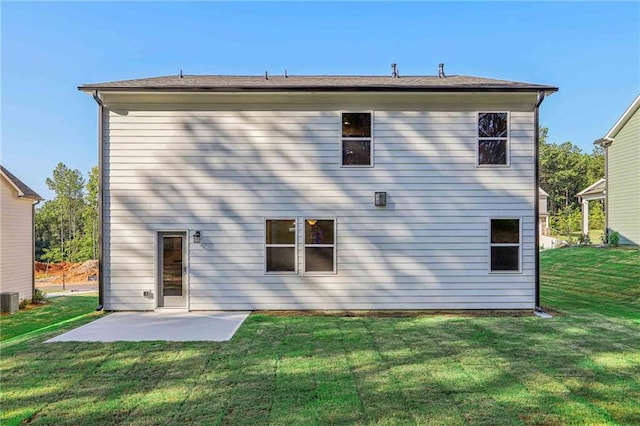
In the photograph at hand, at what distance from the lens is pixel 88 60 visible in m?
13.3

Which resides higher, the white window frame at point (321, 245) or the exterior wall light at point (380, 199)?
the exterior wall light at point (380, 199)

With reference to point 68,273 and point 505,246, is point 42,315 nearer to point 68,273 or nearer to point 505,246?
point 505,246

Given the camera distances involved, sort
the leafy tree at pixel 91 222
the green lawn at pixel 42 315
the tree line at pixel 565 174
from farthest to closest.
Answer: the tree line at pixel 565 174 → the leafy tree at pixel 91 222 → the green lawn at pixel 42 315

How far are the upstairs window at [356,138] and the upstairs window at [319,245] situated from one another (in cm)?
146

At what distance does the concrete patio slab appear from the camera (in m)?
5.54

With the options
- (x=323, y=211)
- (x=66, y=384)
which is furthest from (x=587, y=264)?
(x=66, y=384)

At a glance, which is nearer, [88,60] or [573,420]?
[573,420]

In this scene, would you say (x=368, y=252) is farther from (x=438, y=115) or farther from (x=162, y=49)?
(x=162, y=49)

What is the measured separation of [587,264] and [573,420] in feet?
40.0

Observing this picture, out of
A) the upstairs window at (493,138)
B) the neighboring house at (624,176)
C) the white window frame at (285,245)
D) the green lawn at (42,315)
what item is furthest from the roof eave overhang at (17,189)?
the neighboring house at (624,176)

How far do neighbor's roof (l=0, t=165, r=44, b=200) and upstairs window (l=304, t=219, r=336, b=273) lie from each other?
10.4 meters

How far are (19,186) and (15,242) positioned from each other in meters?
1.88

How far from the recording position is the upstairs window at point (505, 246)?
754 centimetres

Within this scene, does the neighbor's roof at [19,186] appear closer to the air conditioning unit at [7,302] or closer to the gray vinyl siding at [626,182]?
the air conditioning unit at [7,302]
